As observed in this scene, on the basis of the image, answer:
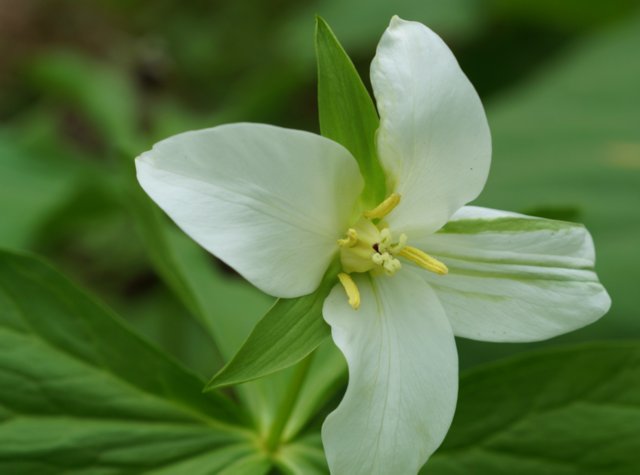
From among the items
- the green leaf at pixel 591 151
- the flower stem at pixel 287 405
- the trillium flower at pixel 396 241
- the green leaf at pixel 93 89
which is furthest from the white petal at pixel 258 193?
the green leaf at pixel 93 89

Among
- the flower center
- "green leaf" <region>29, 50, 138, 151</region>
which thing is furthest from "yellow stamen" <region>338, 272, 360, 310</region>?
"green leaf" <region>29, 50, 138, 151</region>

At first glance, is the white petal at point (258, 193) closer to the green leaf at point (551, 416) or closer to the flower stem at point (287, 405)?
the flower stem at point (287, 405)

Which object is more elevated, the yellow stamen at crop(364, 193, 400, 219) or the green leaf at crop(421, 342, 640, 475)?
the yellow stamen at crop(364, 193, 400, 219)

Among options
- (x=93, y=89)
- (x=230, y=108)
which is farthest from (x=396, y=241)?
(x=93, y=89)

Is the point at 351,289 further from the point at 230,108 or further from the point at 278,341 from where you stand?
the point at 230,108

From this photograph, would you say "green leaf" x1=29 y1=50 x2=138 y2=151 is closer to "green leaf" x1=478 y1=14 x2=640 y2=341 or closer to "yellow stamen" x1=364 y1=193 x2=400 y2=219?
"green leaf" x1=478 y1=14 x2=640 y2=341

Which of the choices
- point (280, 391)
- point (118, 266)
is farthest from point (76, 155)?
point (280, 391)
